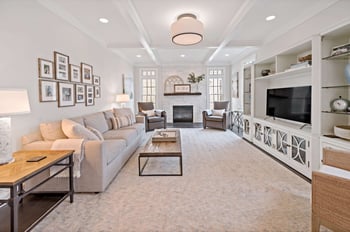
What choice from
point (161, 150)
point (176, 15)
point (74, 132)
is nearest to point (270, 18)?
point (176, 15)

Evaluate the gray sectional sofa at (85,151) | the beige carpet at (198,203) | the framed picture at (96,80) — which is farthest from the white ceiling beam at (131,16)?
the beige carpet at (198,203)

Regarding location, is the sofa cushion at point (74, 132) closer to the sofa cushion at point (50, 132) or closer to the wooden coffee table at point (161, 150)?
the sofa cushion at point (50, 132)

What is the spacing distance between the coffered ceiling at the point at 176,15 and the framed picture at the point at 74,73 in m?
0.80

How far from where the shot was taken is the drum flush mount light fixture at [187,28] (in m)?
3.48

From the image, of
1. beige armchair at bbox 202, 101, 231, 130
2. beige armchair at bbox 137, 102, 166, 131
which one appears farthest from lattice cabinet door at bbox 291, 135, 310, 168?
beige armchair at bbox 137, 102, 166, 131

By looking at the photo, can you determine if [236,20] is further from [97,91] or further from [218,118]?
[218,118]

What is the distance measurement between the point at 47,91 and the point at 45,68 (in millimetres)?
353

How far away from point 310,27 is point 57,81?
4223 millimetres

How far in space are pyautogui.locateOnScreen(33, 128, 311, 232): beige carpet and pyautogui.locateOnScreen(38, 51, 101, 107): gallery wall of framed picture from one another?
169 centimetres

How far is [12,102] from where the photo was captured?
194cm

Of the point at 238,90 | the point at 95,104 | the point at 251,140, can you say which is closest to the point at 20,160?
the point at 95,104

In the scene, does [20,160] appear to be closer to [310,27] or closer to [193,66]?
[310,27]

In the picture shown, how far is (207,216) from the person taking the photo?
2.13m

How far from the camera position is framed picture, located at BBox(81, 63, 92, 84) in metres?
4.48
